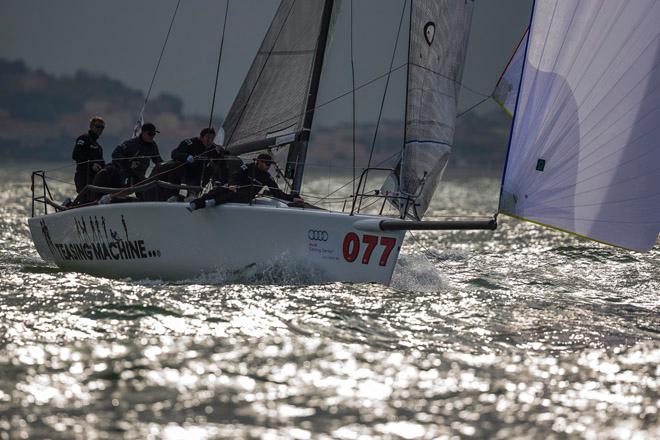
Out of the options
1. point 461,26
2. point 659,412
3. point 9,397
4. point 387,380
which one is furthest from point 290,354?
point 461,26

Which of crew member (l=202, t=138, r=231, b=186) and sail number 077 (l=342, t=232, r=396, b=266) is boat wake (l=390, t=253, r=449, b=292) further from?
crew member (l=202, t=138, r=231, b=186)

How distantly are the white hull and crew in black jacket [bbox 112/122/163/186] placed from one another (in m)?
0.89

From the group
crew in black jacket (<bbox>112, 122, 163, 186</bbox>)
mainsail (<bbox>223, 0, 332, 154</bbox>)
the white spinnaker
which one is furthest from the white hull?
mainsail (<bbox>223, 0, 332, 154</bbox>)

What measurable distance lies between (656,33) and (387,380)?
145 inches

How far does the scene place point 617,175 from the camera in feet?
22.5

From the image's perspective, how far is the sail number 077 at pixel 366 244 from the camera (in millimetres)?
7551

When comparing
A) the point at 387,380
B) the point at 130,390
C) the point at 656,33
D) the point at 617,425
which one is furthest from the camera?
the point at 656,33

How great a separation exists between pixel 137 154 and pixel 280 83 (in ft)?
5.84

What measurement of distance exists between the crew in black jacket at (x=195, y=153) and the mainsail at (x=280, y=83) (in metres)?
0.84

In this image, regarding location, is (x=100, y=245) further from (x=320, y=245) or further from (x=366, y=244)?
(x=366, y=244)

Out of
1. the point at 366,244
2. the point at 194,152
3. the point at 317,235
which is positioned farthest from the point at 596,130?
the point at 194,152

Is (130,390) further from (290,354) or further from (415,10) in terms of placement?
(415,10)

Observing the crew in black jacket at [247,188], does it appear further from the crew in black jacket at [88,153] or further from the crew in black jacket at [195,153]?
the crew in black jacket at [88,153]

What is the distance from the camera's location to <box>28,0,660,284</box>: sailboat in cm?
682
